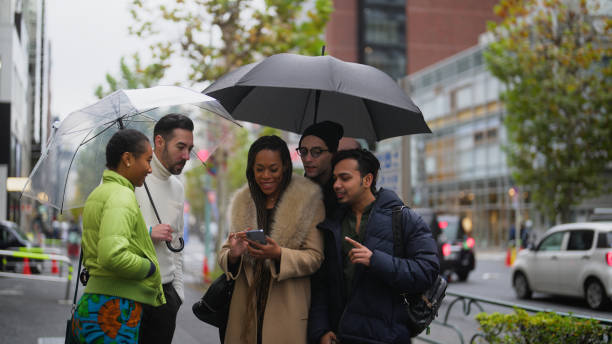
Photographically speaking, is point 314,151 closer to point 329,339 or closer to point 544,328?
point 329,339

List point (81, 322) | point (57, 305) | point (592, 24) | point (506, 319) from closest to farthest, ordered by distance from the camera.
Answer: point (81, 322)
point (506, 319)
point (57, 305)
point (592, 24)

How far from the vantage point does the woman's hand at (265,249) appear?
3.42m

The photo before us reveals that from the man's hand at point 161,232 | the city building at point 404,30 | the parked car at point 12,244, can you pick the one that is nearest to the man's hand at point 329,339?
the man's hand at point 161,232

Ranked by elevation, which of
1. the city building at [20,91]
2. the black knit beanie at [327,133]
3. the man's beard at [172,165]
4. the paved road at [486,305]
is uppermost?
the city building at [20,91]

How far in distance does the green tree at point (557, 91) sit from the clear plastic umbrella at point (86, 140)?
1833 cm

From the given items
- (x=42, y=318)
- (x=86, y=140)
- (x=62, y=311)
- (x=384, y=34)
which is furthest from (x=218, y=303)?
(x=384, y=34)

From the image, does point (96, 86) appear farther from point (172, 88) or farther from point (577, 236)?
point (172, 88)

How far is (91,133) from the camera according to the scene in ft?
13.7

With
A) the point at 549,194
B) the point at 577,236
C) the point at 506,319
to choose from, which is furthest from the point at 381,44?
the point at 506,319

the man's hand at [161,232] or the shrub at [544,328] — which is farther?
the shrub at [544,328]

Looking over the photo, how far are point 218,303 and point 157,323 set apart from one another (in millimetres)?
385

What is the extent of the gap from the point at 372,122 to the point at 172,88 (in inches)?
58.4

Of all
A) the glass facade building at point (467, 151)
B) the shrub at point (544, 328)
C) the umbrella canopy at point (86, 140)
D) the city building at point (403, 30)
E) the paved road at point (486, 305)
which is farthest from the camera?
the city building at point (403, 30)

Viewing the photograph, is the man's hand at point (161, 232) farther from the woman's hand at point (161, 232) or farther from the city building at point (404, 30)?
the city building at point (404, 30)
